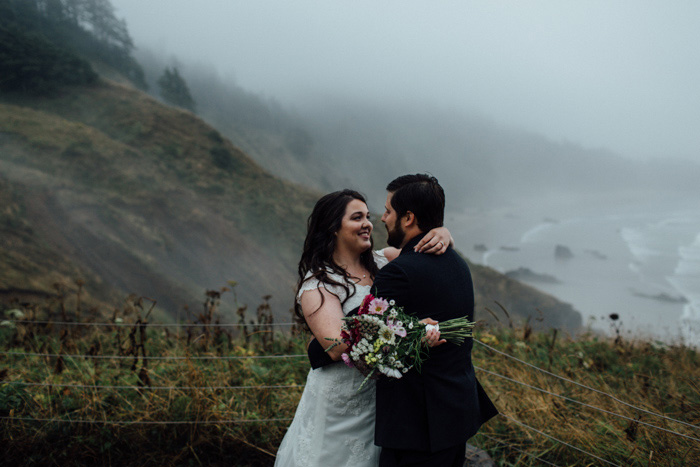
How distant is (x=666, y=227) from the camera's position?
5803 cm

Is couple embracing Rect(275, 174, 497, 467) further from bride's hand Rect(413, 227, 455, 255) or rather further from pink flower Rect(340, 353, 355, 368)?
pink flower Rect(340, 353, 355, 368)

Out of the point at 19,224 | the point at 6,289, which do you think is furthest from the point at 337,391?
the point at 19,224

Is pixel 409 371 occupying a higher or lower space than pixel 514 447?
higher

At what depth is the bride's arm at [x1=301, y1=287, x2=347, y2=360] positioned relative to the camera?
184cm

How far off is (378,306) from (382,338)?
0.42ft

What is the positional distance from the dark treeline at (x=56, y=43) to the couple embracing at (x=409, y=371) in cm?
3094

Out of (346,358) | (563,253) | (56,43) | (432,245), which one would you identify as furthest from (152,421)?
(563,253)

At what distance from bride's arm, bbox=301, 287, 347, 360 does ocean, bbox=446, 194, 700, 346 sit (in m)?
5.98

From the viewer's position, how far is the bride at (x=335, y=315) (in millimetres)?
2033

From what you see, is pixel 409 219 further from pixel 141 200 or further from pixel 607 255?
pixel 607 255

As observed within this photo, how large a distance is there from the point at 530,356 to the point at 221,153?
24907mm

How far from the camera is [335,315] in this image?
6.31 feet

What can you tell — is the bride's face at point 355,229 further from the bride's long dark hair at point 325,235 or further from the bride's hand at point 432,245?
the bride's hand at point 432,245

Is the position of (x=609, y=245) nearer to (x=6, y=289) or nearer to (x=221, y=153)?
(x=221, y=153)
